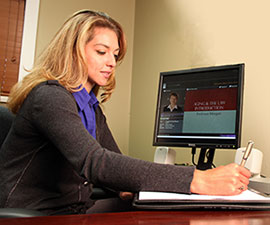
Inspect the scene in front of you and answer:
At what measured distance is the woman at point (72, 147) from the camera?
0.66m

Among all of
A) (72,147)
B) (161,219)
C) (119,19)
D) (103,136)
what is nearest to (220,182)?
(161,219)

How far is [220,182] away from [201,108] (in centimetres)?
64

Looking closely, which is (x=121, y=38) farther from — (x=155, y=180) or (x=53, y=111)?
(x=155, y=180)

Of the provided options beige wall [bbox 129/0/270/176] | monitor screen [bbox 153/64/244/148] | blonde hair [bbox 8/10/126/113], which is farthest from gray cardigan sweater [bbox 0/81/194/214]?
beige wall [bbox 129/0/270/176]

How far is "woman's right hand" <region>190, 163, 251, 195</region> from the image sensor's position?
0.65 metres

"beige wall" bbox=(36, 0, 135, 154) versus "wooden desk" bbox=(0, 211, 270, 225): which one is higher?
"beige wall" bbox=(36, 0, 135, 154)

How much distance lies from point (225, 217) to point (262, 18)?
1093 mm

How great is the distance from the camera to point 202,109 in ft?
4.17

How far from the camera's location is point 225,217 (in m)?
0.56

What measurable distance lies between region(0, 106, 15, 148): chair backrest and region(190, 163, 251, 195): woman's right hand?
0.69 metres

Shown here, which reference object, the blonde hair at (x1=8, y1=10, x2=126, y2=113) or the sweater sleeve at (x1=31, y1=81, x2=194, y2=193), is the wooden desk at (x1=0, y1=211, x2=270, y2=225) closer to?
the sweater sleeve at (x1=31, y1=81, x2=194, y2=193)

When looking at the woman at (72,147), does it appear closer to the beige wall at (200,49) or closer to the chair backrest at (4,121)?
the chair backrest at (4,121)

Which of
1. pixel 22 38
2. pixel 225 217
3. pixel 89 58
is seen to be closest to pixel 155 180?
pixel 225 217

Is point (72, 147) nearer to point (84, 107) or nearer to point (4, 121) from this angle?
point (84, 107)
